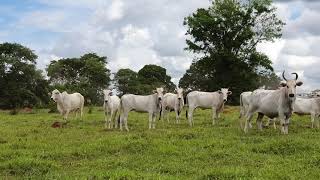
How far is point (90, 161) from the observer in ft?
46.9

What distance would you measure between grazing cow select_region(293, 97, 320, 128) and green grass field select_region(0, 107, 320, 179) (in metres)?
2.35

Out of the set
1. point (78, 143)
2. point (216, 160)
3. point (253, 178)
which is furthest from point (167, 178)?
point (78, 143)

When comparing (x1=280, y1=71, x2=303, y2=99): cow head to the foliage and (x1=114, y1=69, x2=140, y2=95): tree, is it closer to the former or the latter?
(x1=114, y1=69, x2=140, y2=95): tree

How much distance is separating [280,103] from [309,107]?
3.95 metres

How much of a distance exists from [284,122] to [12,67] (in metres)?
46.9

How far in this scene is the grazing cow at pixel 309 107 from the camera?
22.0 m

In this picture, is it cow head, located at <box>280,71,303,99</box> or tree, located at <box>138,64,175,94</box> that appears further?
tree, located at <box>138,64,175,94</box>

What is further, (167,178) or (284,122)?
(284,122)

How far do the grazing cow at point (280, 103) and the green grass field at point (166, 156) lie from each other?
0.68m

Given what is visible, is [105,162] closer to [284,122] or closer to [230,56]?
[284,122]

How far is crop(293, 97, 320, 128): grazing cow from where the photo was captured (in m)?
22.0

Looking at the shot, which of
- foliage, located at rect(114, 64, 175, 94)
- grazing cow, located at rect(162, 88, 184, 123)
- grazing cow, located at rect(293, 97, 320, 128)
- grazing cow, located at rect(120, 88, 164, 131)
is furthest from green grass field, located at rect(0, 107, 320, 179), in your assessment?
foliage, located at rect(114, 64, 175, 94)

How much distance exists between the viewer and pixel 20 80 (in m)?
60.3

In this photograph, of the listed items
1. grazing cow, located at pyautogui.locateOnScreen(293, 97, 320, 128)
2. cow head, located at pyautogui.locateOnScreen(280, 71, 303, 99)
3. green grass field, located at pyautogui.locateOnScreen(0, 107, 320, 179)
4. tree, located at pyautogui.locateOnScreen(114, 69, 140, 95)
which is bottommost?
green grass field, located at pyautogui.locateOnScreen(0, 107, 320, 179)
